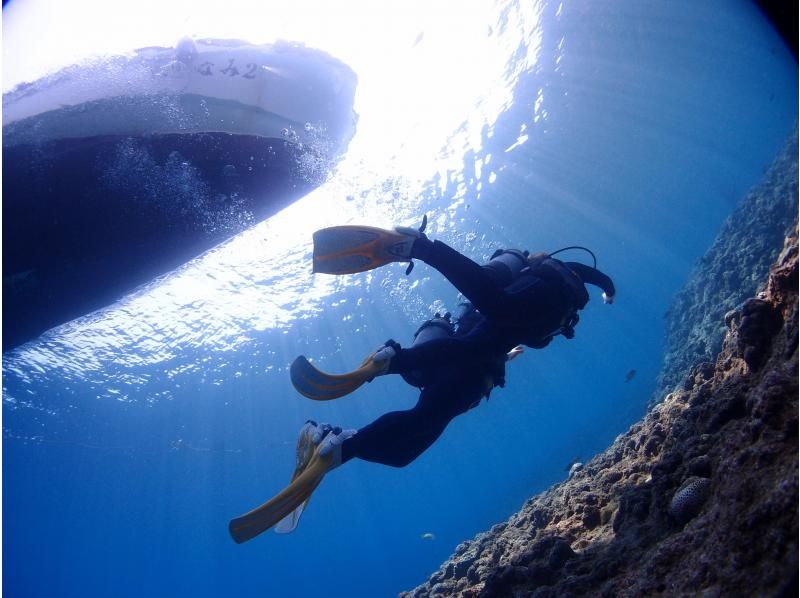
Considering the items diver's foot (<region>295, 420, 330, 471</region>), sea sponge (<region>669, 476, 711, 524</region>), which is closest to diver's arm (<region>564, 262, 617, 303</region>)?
sea sponge (<region>669, 476, 711, 524</region>)

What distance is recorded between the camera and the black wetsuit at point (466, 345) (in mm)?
3953

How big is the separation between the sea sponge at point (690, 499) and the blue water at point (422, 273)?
14.6 ft

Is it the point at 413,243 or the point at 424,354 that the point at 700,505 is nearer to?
the point at 424,354

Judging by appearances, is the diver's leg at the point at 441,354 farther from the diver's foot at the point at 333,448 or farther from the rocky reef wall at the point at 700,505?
the rocky reef wall at the point at 700,505

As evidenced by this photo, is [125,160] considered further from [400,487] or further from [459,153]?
[400,487]

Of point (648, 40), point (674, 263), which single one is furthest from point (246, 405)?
point (674, 263)

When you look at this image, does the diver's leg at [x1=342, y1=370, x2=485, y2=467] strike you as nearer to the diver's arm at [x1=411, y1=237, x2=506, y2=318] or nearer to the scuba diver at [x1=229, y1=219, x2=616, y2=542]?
the scuba diver at [x1=229, y1=219, x2=616, y2=542]

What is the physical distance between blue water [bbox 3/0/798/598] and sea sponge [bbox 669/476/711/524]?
444cm

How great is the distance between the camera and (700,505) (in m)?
2.72

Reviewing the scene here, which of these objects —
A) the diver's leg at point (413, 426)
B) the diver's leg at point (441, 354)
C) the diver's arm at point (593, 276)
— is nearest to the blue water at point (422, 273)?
the diver's arm at point (593, 276)

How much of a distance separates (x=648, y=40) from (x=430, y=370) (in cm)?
2057

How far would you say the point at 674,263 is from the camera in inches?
1813

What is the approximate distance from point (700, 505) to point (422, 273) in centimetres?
2062

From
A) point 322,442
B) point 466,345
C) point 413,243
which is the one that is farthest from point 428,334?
point 322,442
